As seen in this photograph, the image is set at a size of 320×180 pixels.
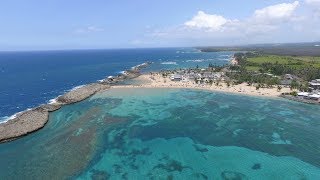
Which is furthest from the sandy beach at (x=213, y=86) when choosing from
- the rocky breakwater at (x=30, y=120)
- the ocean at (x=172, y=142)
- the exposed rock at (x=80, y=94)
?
the rocky breakwater at (x=30, y=120)

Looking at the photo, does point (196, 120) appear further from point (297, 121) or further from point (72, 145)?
point (72, 145)

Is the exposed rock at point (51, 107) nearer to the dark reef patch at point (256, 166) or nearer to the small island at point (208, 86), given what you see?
the small island at point (208, 86)

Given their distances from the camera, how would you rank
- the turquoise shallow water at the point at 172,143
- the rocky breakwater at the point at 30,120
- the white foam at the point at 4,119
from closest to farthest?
the turquoise shallow water at the point at 172,143, the rocky breakwater at the point at 30,120, the white foam at the point at 4,119

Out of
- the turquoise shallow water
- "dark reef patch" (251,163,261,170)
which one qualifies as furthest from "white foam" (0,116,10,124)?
"dark reef patch" (251,163,261,170)

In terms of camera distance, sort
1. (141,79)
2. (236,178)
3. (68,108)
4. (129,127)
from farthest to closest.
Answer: (141,79) < (68,108) < (129,127) < (236,178)

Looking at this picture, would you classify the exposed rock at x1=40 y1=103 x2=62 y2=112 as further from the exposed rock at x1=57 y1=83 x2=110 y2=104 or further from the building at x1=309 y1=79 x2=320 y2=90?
the building at x1=309 y1=79 x2=320 y2=90

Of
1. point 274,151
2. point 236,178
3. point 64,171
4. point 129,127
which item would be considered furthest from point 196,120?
point 64,171
